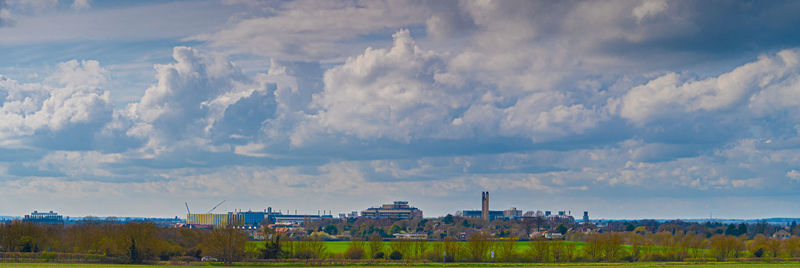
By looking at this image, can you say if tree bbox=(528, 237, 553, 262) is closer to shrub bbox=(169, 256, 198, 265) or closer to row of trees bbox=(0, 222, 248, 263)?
row of trees bbox=(0, 222, 248, 263)

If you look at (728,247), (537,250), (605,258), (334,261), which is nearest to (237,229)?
(334,261)

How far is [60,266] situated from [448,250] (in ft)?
248

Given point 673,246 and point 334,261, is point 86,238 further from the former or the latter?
point 673,246

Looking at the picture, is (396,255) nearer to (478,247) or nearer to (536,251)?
(478,247)

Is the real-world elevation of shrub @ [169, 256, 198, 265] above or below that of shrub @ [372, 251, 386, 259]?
above

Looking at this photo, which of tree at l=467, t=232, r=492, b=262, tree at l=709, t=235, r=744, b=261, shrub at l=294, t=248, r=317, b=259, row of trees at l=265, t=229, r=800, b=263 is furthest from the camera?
tree at l=709, t=235, r=744, b=261

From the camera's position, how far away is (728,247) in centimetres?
17138

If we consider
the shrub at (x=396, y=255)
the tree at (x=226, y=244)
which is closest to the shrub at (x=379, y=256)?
the shrub at (x=396, y=255)

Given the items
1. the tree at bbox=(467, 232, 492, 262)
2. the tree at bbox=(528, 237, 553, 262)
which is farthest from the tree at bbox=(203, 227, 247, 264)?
the tree at bbox=(528, 237, 553, 262)

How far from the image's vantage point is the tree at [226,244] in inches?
5177

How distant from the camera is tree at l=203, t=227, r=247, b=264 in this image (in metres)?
132

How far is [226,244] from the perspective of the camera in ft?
434

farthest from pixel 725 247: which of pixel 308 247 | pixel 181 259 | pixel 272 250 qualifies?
pixel 181 259

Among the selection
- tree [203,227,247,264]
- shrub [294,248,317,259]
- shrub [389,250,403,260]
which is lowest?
shrub [389,250,403,260]
